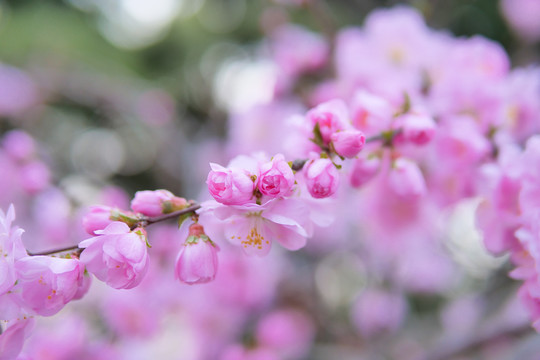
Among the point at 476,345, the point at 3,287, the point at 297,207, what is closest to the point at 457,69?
the point at 297,207

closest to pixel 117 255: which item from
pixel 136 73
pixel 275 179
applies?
pixel 275 179

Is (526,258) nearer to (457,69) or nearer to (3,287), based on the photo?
(457,69)

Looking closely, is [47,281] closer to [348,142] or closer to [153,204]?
[153,204]

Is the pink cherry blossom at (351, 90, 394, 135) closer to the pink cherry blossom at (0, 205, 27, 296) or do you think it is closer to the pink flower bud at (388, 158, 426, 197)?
the pink flower bud at (388, 158, 426, 197)

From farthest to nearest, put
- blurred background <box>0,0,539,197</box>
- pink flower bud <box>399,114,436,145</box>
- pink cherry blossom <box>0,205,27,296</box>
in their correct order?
blurred background <box>0,0,539,197</box>
pink flower bud <box>399,114,436,145</box>
pink cherry blossom <box>0,205,27,296</box>

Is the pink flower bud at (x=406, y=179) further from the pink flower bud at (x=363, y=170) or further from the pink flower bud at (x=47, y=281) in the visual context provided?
the pink flower bud at (x=47, y=281)

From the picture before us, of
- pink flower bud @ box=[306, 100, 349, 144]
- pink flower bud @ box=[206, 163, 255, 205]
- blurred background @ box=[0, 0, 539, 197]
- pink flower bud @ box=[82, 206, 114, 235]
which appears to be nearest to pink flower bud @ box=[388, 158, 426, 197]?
pink flower bud @ box=[306, 100, 349, 144]

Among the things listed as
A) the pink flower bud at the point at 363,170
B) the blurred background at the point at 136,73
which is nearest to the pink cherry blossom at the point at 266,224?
the pink flower bud at the point at 363,170
